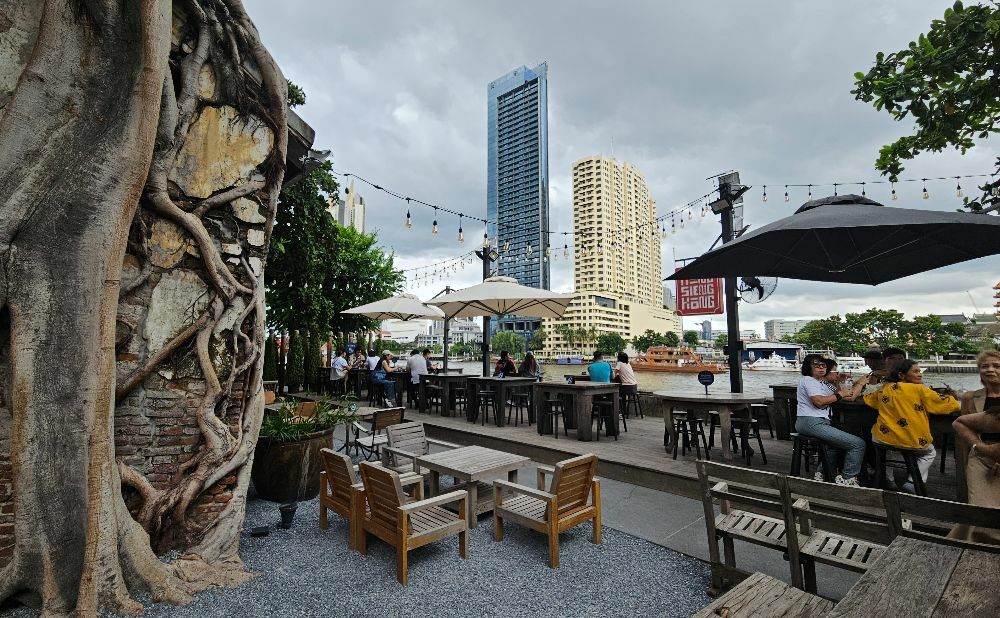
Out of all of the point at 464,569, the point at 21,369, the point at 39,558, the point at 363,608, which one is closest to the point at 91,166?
the point at 21,369

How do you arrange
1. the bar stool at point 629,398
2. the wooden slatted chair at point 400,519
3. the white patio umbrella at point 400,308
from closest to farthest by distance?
the wooden slatted chair at point 400,519
the bar stool at point 629,398
the white patio umbrella at point 400,308

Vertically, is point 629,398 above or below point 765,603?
above

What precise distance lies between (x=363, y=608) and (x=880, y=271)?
245 inches

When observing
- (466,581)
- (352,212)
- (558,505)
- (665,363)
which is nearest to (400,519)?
(466,581)

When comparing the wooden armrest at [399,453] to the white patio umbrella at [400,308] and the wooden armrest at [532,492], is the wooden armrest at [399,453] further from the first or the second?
the white patio umbrella at [400,308]

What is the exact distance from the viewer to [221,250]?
3318 millimetres

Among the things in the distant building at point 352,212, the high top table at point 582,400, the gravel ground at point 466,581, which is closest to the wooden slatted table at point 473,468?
the gravel ground at point 466,581

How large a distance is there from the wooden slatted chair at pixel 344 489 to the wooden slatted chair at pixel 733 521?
2025mm

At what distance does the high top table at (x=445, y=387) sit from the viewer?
8.24 metres

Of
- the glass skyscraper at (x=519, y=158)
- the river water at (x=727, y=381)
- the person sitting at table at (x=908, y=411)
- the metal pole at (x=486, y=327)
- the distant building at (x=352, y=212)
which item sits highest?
the glass skyscraper at (x=519, y=158)

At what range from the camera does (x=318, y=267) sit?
12211mm

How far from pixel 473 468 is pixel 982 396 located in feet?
12.3

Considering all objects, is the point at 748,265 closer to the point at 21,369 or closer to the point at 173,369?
the point at 173,369

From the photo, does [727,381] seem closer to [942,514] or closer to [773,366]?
[773,366]
